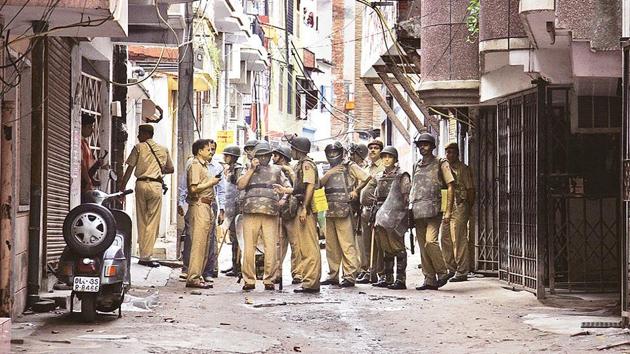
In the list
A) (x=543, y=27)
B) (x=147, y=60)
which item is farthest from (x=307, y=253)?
(x=147, y=60)

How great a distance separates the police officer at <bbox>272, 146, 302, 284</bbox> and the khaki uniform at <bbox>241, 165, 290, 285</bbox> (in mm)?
342

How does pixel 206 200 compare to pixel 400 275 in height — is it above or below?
above

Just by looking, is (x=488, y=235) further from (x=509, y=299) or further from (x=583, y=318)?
(x=583, y=318)

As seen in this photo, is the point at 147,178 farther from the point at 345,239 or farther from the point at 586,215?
the point at 586,215

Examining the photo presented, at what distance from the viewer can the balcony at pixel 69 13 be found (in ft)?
36.7

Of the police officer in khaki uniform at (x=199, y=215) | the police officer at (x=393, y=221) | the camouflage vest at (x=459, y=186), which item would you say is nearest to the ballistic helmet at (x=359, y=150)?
the camouflage vest at (x=459, y=186)

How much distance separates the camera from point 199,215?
18125mm

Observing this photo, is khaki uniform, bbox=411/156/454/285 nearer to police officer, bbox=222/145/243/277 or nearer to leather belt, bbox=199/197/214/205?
leather belt, bbox=199/197/214/205

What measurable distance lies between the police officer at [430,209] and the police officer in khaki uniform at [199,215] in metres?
2.77

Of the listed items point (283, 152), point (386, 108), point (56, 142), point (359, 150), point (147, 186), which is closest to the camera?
point (56, 142)

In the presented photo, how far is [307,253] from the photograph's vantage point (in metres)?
18.3

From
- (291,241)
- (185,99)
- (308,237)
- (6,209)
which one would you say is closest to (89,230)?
(6,209)

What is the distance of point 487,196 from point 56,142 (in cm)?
812

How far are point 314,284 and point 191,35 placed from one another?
678 centimetres
